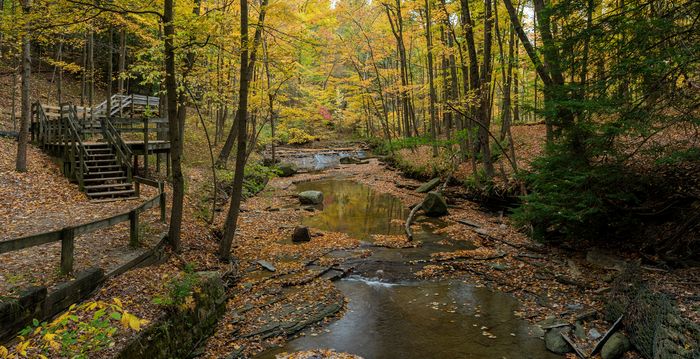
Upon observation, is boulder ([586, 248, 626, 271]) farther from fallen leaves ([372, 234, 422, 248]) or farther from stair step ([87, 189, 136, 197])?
stair step ([87, 189, 136, 197])

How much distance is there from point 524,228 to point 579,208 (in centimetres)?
368

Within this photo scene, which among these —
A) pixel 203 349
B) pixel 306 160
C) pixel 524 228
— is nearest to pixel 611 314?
pixel 524 228

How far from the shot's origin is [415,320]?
25.7ft

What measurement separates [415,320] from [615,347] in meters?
3.25

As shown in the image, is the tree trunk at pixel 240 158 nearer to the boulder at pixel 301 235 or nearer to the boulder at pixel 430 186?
the boulder at pixel 301 235

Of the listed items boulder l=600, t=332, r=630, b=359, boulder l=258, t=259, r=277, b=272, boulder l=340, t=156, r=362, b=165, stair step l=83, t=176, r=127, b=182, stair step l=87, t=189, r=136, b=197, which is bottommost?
boulder l=600, t=332, r=630, b=359

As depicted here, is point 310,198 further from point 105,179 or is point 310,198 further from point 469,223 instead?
point 105,179

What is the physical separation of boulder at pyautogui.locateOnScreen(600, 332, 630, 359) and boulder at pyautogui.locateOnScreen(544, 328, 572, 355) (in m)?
0.50

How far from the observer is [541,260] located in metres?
10.4

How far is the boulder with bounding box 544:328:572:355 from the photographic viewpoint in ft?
21.4

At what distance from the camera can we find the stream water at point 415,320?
22.2 feet

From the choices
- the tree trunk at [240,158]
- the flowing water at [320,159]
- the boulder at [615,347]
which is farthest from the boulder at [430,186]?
the flowing water at [320,159]

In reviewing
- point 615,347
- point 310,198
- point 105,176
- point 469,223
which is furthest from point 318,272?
point 310,198

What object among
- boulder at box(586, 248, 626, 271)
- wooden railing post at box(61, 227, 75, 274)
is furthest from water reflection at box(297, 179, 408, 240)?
wooden railing post at box(61, 227, 75, 274)
